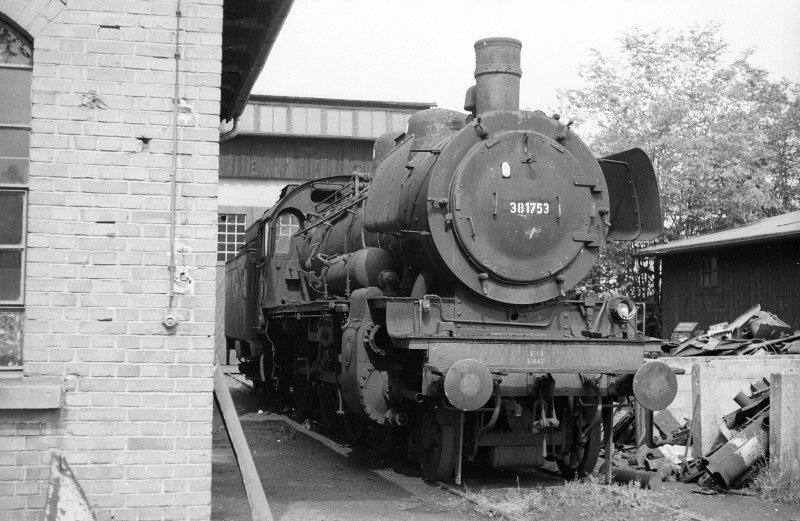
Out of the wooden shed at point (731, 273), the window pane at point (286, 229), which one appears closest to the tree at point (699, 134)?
the wooden shed at point (731, 273)

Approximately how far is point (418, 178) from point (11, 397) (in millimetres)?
4263

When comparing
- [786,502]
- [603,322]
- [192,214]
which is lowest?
[786,502]

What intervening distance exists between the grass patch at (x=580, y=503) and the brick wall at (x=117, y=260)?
2.69 m

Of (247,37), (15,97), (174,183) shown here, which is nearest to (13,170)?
(15,97)

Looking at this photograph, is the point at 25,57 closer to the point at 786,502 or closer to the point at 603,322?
the point at 603,322

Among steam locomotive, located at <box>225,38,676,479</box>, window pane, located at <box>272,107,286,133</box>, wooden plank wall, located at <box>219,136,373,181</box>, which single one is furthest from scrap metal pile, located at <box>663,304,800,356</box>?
window pane, located at <box>272,107,286,133</box>

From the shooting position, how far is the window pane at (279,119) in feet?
103

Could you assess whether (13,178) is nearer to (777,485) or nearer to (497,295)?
(497,295)

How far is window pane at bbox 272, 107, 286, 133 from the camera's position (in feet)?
103

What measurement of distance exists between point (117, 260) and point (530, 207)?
3.97 meters

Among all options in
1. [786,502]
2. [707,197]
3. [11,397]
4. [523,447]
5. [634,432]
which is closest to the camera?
[11,397]

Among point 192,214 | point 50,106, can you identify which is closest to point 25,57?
point 50,106

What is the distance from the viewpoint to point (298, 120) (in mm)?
31688

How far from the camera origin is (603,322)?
8.38 m
